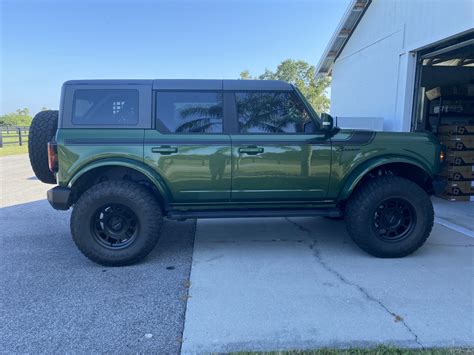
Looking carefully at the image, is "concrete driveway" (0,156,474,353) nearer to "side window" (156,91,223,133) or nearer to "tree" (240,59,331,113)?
"side window" (156,91,223,133)

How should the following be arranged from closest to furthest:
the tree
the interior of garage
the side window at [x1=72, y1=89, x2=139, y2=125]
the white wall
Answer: the side window at [x1=72, y1=89, x2=139, y2=125] < the white wall < the interior of garage < the tree

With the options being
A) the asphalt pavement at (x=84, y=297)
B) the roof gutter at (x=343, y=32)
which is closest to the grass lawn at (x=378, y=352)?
the asphalt pavement at (x=84, y=297)

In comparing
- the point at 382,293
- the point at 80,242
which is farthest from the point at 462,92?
the point at 80,242

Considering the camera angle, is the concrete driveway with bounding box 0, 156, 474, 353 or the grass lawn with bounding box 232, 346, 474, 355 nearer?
the grass lawn with bounding box 232, 346, 474, 355

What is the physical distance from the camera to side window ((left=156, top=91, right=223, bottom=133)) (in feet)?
12.6

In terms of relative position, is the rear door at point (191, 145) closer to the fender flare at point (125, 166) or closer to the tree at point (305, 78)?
the fender flare at point (125, 166)

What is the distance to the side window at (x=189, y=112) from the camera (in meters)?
3.85

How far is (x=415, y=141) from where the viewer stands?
13.2 ft

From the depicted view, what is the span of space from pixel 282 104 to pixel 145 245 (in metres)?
2.29

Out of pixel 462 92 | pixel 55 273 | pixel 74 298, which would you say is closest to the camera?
pixel 74 298

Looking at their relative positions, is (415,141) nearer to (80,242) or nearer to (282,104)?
(282,104)

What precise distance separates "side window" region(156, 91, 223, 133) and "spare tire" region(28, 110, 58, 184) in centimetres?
127

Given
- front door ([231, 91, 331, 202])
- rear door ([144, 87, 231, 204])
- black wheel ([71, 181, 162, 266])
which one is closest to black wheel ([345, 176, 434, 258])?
front door ([231, 91, 331, 202])

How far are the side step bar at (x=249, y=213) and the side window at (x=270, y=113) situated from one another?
3.14 feet
